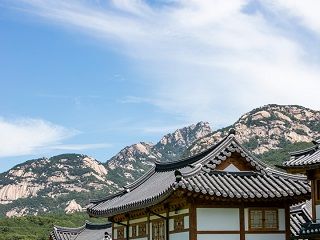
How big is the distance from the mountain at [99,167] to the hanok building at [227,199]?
66.8m

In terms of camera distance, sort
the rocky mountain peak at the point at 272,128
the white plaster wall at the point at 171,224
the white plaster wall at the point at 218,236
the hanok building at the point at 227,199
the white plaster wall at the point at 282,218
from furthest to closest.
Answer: the rocky mountain peak at the point at 272,128
the white plaster wall at the point at 171,224
the white plaster wall at the point at 282,218
the white plaster wall at the point at 218,236
the hanok building at the point at 227,199

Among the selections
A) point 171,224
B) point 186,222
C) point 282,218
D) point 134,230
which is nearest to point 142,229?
point 134,230

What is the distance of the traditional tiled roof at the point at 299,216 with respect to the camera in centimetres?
2548

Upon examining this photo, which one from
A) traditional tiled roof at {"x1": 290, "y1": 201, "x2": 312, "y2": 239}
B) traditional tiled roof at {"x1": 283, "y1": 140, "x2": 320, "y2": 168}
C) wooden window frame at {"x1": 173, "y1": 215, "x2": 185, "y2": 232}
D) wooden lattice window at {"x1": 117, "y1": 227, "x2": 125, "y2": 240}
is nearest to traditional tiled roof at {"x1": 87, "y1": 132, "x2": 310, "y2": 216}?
traditional tiled roof at {"x1": 283, "y1": 140, "x2": 320, "y2": 168}

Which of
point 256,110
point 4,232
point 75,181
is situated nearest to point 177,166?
point 4,232

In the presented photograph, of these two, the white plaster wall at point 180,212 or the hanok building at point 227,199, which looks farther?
the white plaster wall at point 180,212

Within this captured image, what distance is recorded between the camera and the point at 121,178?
17038cm

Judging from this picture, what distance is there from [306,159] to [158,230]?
6.84 meters

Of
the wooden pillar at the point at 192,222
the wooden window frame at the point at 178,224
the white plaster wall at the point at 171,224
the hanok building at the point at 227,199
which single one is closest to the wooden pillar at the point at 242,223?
the hanok building at the point at 227,199

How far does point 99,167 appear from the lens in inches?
6924

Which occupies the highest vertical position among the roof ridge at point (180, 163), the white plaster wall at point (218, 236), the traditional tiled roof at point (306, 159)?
the roof ridge at point (180, 163)

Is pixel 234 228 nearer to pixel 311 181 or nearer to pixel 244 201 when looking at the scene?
pixel 244 201

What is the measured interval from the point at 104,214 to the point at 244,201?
9013 mm

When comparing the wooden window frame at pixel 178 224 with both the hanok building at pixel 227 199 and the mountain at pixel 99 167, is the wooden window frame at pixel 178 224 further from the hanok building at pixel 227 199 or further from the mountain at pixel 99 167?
the mountain at pixel 99 167
